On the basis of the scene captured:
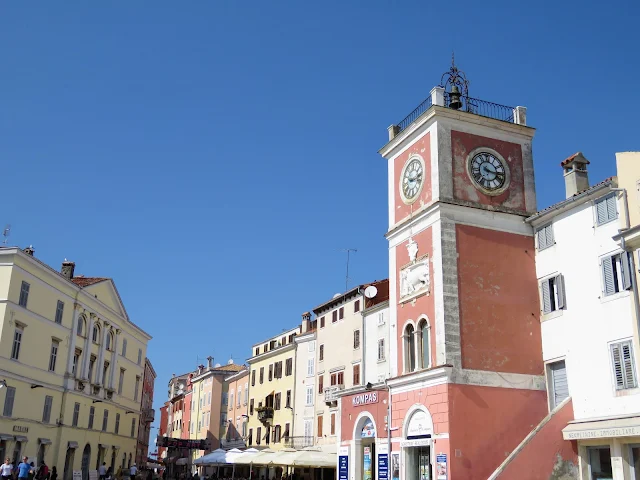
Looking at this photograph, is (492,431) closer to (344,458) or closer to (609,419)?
(609,419)

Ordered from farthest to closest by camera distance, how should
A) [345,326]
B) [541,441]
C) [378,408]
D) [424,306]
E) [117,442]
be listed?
[117,442] < [345,326] < [378,408] < [424,306] < [541,441]

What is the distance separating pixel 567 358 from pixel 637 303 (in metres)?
4.07

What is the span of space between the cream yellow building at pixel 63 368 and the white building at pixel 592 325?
2525 centimetres

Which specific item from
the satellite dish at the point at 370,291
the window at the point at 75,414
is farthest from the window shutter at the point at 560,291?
the window at the point at 75,414

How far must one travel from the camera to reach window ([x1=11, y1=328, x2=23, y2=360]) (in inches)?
1470

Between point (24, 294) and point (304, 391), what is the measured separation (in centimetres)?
2212

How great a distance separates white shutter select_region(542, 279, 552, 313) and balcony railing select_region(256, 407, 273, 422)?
34660 mm

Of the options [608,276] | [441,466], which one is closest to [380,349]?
[441,466]

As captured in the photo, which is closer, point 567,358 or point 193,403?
point 567,358

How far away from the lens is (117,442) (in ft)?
177

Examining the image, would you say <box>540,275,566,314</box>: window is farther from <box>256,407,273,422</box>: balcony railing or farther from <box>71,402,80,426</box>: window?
<box>256,407,273,422</box>: balcony railing

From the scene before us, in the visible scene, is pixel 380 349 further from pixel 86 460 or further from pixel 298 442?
pixel 86 460

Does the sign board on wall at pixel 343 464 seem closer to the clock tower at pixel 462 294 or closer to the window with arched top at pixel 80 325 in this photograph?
the clock tower at pixel 462 294

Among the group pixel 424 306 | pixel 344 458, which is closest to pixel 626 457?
pixel 424 306
